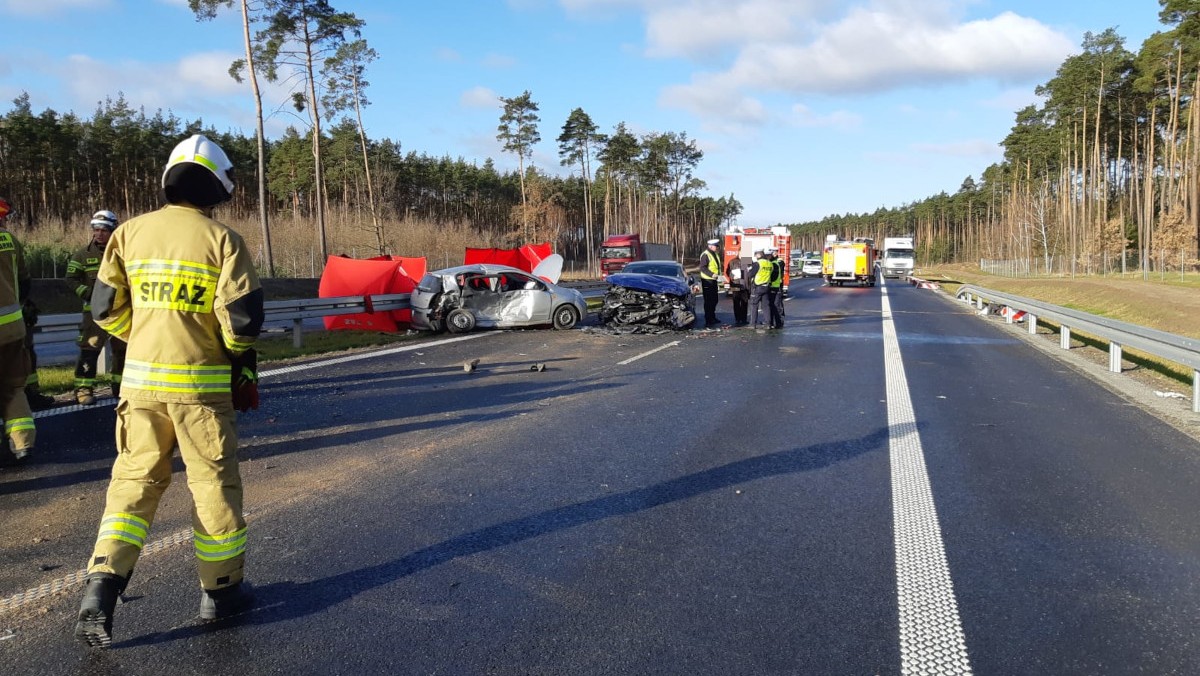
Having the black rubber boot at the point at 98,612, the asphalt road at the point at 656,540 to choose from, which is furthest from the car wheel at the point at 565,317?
the black rubber boot at the point at 98,612

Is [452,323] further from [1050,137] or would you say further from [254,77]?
[1050,137]

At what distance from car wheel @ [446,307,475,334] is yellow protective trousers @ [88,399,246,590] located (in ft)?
41.9

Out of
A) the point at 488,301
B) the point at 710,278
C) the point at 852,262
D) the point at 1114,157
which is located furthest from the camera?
the point at 1114,157

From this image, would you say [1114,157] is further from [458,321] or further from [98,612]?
[98,612]

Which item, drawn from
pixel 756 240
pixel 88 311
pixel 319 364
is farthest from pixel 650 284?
pixel 756 240

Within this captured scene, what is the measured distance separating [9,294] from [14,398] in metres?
0.77

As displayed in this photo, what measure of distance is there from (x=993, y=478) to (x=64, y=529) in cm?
607

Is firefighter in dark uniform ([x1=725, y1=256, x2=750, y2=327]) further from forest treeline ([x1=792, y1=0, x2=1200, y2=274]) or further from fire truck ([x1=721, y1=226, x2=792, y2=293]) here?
forest treeline ([x1=792, y1=0, x2=1200, y2=274])

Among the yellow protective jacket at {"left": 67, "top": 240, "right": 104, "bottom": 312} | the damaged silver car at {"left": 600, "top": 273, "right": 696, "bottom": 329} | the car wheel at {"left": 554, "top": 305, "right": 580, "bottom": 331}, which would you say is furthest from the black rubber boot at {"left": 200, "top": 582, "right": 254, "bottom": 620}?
the car wheel at {"left": 554, "top": 305, "right": 580, "bottom": 331}

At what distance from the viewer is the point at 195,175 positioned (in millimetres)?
3469

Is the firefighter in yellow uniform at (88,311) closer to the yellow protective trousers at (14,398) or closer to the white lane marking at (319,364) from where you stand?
the white lane marking at (319,364)

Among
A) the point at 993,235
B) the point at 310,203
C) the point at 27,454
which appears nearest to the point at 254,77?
the point at 27,454

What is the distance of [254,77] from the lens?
1092 inches

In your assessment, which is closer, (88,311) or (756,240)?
(88,311)
